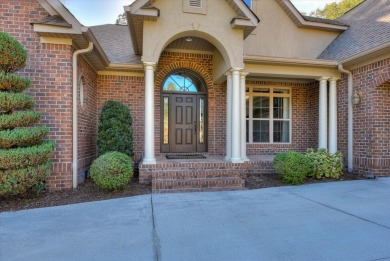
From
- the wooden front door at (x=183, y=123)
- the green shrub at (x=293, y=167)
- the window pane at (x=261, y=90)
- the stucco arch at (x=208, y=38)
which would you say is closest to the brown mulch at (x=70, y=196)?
the wooden front door at (x=183, y=123)

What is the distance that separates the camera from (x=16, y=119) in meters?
4.41

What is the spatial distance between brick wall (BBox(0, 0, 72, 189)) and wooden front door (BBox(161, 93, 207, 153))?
3.15m

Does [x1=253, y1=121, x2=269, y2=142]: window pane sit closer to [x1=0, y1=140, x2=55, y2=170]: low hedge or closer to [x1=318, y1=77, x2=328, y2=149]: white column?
[x1=318, y1=77, x2=328, y2=149]: white column

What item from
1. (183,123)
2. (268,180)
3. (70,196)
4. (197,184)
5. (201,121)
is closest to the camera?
(70,196)

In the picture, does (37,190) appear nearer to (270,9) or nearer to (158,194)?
(158,194)

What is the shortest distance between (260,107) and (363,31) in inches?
153

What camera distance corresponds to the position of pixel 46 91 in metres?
5.25

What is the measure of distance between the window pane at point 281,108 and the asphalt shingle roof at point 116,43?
4870 millimetres

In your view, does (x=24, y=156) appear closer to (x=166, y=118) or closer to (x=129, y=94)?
(x=129, y=94)

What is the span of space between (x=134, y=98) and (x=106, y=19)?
45.1ft

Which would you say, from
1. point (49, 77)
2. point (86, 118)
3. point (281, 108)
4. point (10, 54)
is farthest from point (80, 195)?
point (281, 108)

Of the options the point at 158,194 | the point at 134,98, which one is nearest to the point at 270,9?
the point at 134,98

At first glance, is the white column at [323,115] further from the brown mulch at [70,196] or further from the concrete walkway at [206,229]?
the brown mulch at [70,196]

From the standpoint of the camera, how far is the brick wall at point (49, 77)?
16.9 feet
